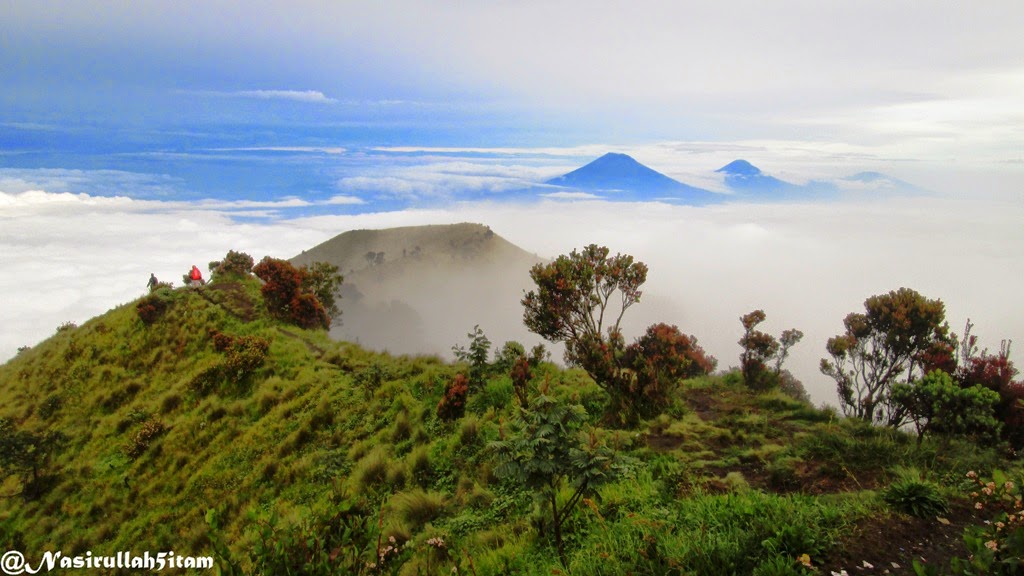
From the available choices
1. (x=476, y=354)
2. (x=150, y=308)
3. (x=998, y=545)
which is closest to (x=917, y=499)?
(x=998, y=545)

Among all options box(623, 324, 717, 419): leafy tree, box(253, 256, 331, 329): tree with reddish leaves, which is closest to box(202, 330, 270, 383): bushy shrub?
box(253, 256, 331, 329): tree with reddish leaves

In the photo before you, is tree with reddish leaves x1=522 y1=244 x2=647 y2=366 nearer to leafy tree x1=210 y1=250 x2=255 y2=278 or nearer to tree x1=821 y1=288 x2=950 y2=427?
tree x1=821 y1=288 x2=950 y2=427

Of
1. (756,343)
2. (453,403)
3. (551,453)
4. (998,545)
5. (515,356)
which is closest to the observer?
(998,545)

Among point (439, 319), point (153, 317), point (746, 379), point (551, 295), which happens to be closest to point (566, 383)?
point (551, 295)

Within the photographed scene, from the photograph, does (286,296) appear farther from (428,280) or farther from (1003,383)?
(428,280)

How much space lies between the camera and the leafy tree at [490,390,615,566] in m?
6.34

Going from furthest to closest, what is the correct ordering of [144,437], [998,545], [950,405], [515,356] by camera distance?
[515,356] < [144,437] < [950,405] < [998,545]

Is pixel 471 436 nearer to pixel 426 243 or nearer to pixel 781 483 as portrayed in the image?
pixel 781 483

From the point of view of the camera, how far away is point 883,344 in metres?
18.5

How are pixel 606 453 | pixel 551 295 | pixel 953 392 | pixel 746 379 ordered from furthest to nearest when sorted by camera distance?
pixel 746 379 < pixel 551 295 < pixel 953 392 < pixel 606 453

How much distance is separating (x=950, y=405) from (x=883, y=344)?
877 cm

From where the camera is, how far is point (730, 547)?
568 centimetres

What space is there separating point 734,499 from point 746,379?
14827 mm

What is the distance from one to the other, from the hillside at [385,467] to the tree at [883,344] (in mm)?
4357
